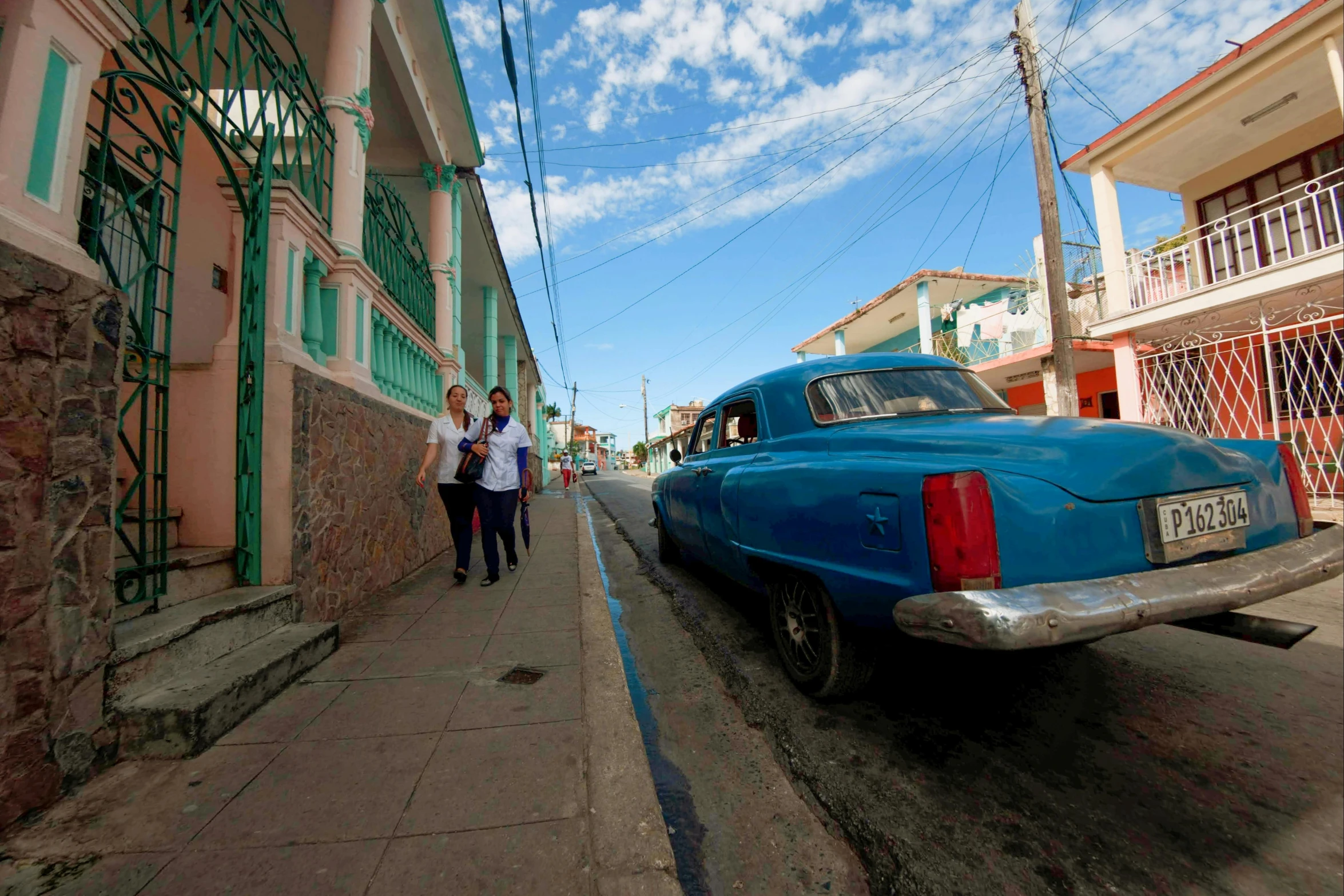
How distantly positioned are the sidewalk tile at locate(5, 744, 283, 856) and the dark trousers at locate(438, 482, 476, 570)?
2.59 metres

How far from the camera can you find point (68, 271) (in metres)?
1.82

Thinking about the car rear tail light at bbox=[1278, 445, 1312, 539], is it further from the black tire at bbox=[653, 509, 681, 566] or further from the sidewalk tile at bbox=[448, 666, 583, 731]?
the black tire at bbox=[653, 509, 681, 566]

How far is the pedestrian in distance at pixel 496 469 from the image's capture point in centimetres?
444

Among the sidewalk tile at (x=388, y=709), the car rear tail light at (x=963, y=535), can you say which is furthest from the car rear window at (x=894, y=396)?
the sidewalk tile at (x=388, y=709)

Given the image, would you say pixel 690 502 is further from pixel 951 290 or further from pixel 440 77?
pixel 951 290

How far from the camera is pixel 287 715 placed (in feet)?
7.54

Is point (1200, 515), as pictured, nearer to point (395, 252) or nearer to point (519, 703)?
point (519, 703)

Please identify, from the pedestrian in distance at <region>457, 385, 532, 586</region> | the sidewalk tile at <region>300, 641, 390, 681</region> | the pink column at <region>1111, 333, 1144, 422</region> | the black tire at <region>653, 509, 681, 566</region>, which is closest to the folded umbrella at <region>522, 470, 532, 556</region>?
the pedestrian in distance at <region>457, 385, 532, 586</region>

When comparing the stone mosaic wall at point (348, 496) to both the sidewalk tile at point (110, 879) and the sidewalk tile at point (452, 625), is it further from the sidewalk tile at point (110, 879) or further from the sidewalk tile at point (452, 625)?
the sidewalk tile at point (110, 879)

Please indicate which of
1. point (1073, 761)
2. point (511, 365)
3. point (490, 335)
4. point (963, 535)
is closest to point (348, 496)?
point (963, 535)

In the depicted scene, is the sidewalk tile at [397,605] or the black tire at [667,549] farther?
the black tire at [667,549]

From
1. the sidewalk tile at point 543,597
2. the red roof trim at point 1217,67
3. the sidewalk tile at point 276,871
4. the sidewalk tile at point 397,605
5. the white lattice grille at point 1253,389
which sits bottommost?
the sidewalk tile at point 276,871

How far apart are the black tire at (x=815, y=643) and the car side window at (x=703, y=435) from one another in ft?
5.18

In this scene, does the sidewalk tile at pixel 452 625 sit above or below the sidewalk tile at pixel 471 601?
below
